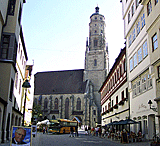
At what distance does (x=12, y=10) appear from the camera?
17953mm

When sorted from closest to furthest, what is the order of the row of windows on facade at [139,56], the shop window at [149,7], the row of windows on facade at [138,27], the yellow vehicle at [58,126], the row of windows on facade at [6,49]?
1. the row of windows on facade at [6,49]
2. the shop window at [149,7]
3. the row of windows on facade at [138,27]
4. the row of windows on facade at [139,56]
5. the yellow vehicle at [58,126]

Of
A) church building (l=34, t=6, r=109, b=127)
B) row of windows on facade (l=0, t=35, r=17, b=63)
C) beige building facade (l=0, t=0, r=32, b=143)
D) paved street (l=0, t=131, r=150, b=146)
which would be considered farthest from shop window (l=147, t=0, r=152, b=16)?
church building (l=34, t=6, r=109, b=127)

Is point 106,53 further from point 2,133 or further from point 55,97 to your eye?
point 2,133

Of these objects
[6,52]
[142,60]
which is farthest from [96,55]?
[6,52]

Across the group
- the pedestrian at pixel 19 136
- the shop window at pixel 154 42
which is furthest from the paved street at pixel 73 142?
the shop window at pixel 154 42

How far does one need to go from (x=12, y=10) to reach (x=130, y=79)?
13450 mm

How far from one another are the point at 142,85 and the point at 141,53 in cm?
297

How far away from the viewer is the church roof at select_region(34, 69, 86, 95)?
7785 cm

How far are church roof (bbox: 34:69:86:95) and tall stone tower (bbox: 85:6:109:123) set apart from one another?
456 centimetres

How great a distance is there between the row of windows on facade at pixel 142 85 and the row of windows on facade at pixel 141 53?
1.82 m

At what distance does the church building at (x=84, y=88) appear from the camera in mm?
71875

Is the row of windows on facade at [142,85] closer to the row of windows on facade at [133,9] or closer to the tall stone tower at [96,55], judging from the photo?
the row of windows on facade at [133,9]

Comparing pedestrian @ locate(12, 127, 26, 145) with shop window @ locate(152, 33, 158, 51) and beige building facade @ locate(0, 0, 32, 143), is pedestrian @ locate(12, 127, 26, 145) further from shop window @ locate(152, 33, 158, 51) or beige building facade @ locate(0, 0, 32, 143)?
shop window @ locate(152, 33, 158, 51)

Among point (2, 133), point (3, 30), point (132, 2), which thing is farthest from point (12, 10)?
point (132, 2)
